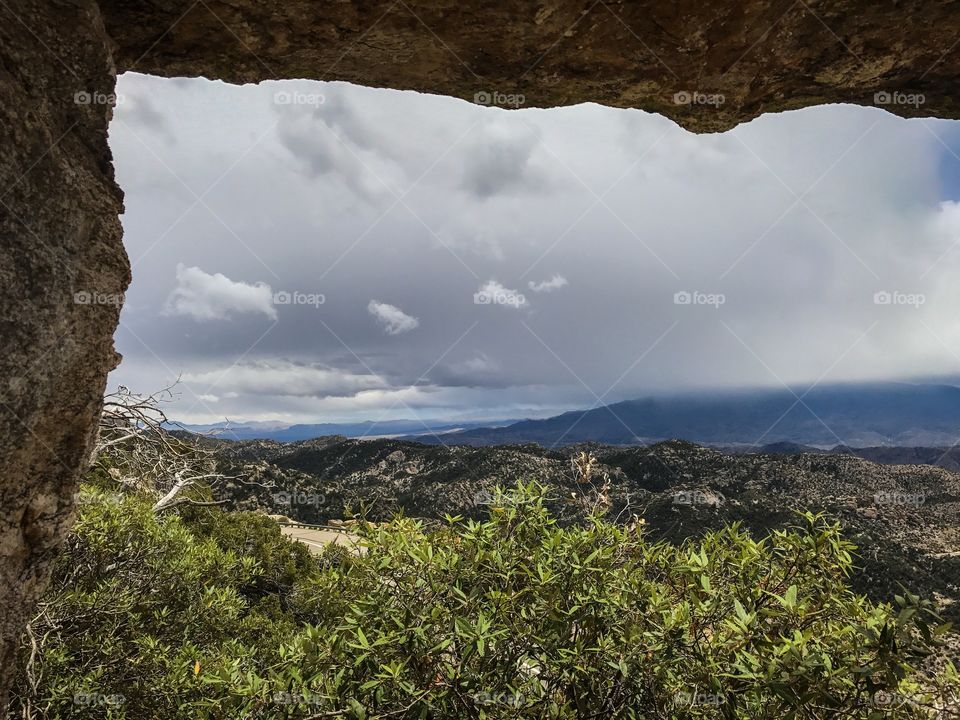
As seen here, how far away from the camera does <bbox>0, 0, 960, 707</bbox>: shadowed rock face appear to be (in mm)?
2539

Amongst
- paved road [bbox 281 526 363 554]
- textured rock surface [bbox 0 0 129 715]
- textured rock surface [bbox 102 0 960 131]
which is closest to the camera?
textured rock surface [bbox 0 0 129 715]

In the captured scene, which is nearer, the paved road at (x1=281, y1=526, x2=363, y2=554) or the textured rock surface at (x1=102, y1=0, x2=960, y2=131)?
the textured rock surface at (x1=102, y1=0, x2=960, y2=131)

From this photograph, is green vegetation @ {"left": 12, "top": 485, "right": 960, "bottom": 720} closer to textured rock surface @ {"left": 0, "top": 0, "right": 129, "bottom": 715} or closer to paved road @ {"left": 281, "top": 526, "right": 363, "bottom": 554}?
paved road @ {"left": 281, "top": 526, "right": 363, "bottom": 554}

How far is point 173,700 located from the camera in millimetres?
5223

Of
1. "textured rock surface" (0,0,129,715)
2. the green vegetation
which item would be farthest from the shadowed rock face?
the green vegetation

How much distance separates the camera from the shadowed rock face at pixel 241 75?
8.33ft

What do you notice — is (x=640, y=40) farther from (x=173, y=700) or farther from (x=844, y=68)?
(x=173, y=700)

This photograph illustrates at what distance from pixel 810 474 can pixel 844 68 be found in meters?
39.7

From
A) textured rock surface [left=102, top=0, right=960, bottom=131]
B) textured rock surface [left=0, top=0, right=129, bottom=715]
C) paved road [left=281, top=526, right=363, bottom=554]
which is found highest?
textured rock surface [left=102, top=0, right=960, bottom=131]

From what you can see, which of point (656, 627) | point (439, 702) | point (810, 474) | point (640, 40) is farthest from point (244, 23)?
point (810, 474)

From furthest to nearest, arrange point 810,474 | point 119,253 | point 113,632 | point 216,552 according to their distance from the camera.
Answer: point 810,474, point 216,552, point 113,632, point 119,253

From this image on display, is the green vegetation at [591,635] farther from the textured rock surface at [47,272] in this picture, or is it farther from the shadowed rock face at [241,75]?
the shadowed rock face at [241,75]

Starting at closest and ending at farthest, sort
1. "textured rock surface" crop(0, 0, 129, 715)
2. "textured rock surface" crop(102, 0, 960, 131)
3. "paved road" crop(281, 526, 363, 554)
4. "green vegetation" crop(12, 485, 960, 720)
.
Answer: "textured rock surface" crop(0, 0, 129, 715)
"green vegetation" crop(12, 485, 960, 720)
"textured rock surface" crop(102, 0, 960, 131)
"paved road" crop(281, 526, 363, 554)

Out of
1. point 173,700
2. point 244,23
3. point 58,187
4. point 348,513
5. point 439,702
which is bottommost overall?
point 173,700
